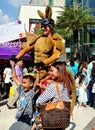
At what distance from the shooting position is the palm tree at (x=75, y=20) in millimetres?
45219

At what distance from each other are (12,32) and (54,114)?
1261 cm

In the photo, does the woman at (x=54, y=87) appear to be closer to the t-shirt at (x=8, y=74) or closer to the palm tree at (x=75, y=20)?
the t-shirt at (x=8, y=74)

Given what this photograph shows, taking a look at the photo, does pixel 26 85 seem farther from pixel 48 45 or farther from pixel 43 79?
pixel 48 45

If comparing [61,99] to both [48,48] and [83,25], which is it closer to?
[48,48]

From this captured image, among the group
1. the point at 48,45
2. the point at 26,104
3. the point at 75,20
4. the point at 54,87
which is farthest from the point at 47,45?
the point at 75,20

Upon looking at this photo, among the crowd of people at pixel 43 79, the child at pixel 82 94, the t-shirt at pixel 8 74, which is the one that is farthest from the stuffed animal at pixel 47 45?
the t-shirt at pixel 8 74

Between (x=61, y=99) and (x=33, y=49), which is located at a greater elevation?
(x=33, y=49)

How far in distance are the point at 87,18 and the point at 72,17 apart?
6.09 feet

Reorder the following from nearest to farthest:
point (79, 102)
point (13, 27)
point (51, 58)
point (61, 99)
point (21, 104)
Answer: point (61, 99)
point (21, 104)
point (51, 58)
point (79, 102)
point (13, 27)

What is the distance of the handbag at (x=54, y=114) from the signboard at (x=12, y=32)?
12108 mm


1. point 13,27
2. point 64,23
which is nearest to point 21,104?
point 13,27

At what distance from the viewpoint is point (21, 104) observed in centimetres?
541

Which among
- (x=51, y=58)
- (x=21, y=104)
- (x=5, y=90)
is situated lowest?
(x=5, y=90)

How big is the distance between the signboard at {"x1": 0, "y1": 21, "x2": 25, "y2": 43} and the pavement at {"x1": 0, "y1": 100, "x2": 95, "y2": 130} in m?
7.13
